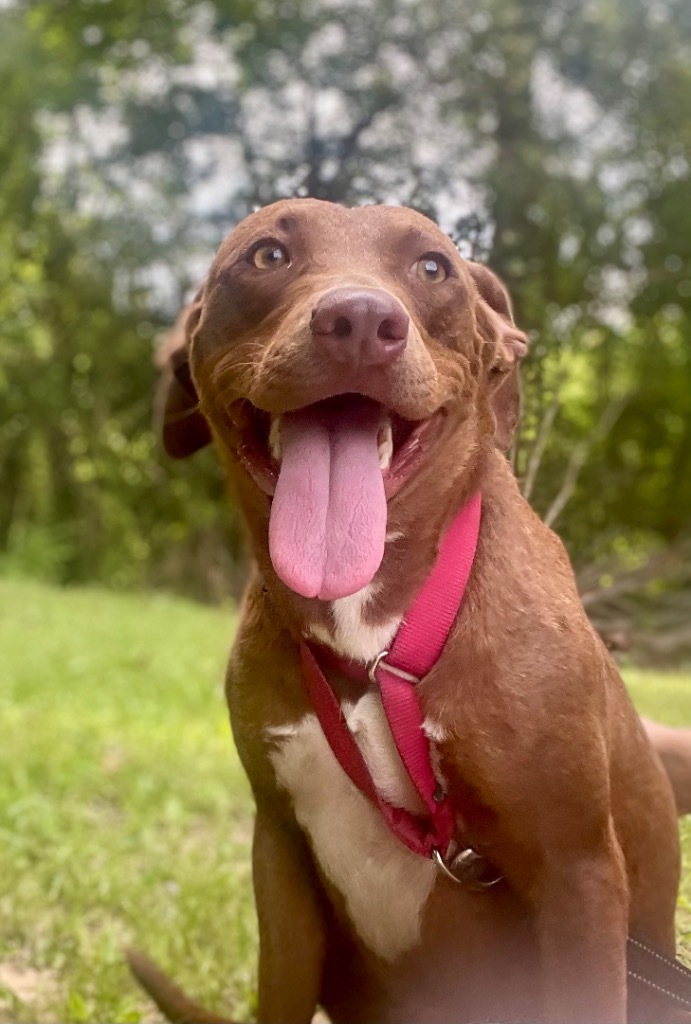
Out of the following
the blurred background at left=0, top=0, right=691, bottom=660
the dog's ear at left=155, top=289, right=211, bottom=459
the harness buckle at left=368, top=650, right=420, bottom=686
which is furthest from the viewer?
the blurred background at left=0, top=0, right=691, bottom=660

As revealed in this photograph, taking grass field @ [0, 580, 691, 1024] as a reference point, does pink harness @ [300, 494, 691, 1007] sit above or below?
above

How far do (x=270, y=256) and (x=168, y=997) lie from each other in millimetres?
1599

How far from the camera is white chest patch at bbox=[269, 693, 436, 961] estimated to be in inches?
62.5

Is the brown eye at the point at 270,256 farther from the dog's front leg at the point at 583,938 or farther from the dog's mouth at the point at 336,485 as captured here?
the dog's front leg at the point at 583,938

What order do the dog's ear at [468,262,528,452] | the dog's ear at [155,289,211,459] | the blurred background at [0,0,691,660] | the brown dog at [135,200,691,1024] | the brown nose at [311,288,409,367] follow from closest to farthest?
1. the brown nose at [311,288,409,367]
2. the brown dog at [135,200,691,1024]
3. the dog's ear at [468,262,528,452]
4. the dog's ear at [155,289,211,459]
5. the blurred background at [0,0,691,660]

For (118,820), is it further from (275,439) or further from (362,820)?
(275,439)

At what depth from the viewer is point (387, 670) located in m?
1.54

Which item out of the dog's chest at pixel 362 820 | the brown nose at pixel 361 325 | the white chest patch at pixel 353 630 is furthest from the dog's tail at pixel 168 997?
the brown nose at pixel 361 325

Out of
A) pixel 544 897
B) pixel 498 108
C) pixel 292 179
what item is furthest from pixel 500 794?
pixel 498 108

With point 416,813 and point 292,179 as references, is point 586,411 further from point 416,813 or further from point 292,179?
point 416,813

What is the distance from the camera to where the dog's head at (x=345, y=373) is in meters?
1.39

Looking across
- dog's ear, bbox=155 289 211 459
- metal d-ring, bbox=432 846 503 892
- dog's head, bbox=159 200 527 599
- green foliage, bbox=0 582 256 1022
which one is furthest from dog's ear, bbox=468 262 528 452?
Answer: green foliage, bbox=0 582 256 1022

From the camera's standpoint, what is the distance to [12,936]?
2957 mm

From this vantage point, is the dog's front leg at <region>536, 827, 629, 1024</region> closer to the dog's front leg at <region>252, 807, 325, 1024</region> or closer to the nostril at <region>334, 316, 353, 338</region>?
the dog's front leg at <region>252, 807, 325, 1024</region>
